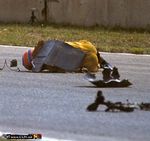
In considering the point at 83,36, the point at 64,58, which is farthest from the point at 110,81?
the point at 83,36

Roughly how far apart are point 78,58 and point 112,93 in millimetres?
3207

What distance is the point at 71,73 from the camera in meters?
16.0

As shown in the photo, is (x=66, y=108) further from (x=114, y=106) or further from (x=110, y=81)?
(x=110, y=81)

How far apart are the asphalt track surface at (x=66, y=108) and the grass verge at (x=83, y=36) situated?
→ 7542 mm

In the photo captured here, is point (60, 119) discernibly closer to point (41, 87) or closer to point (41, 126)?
point (41, 126)

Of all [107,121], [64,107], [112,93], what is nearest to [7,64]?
[112,93]

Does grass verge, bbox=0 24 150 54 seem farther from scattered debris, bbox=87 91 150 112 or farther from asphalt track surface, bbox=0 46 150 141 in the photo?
scattered debris, bbox=87 91 150 112

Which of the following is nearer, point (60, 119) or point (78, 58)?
point (60, 119)

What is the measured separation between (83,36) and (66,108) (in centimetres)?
1521

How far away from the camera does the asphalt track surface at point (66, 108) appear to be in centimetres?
966

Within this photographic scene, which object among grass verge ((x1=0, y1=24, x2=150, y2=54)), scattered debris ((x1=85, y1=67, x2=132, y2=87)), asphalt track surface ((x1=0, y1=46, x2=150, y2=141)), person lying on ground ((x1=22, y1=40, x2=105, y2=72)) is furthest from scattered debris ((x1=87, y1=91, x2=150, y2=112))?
grass verge ((x1=0, y1=24, x2=150, y2=54))

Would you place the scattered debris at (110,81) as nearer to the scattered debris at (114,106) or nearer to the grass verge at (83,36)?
the scattered debris at (114,106)

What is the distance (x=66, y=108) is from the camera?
11273 millimetres

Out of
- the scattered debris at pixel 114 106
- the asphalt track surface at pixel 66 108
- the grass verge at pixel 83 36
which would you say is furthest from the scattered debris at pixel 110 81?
the grass verge at pixel 83 36
